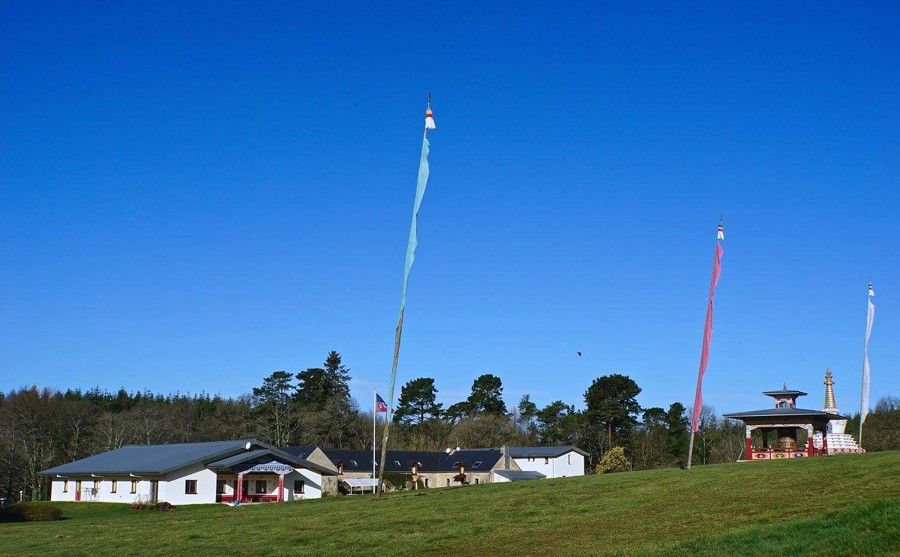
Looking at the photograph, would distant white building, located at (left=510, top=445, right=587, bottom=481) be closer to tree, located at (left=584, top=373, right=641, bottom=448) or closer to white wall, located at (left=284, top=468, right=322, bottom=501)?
tree, located at (left=584, top=373, right=641, bottom=448)

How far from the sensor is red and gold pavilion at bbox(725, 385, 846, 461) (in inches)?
1813

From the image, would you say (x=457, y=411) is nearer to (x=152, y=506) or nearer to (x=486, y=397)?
(x=486, y=397)

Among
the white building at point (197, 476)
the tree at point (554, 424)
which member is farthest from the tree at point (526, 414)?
the white building at point (197, 476)

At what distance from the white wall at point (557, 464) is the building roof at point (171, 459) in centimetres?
4150

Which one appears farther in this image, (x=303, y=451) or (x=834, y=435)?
(x=303, y=451)

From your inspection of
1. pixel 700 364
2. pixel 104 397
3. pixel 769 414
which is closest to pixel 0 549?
pixel 700 364

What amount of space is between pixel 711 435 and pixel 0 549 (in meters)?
105

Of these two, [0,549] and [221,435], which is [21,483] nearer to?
[221,435]

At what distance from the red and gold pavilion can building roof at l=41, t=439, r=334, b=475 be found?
33441 mm

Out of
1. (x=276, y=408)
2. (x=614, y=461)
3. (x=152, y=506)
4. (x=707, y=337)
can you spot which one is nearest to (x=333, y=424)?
(x=276, y=408)

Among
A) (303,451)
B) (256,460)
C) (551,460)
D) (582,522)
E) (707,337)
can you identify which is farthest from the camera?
(551,460)

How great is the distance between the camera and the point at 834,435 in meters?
45.2

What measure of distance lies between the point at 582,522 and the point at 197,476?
47.0 meters

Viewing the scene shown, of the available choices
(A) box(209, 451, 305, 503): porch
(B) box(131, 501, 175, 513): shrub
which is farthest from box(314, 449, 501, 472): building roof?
(B) box(131, 501, 175, 513): shrub
